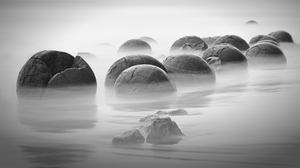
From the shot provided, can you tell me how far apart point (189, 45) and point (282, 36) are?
24.5 ft

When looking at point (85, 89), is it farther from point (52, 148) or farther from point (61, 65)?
point (52, 148)

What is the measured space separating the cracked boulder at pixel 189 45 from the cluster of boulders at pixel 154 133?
1291 cm

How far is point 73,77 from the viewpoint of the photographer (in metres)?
12.1

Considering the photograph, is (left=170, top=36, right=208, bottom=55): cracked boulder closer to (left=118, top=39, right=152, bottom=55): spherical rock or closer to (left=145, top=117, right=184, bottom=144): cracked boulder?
(left=118, top=39, right=152, bottom=55): spherical rock

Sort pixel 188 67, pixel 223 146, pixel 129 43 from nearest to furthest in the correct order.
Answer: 1. pixel 223 146
2. pixel 188 67
3. pixel 129 43

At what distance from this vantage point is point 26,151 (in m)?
8.03

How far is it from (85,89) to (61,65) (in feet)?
2.65

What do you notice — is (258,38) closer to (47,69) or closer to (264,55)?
(264,55)

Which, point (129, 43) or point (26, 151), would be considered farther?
point (129, 43)

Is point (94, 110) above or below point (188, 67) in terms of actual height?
below

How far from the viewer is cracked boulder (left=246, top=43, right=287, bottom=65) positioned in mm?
19312

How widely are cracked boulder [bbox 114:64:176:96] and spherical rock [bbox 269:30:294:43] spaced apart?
16307 mm

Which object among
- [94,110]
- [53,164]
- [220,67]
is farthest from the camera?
[220,67]

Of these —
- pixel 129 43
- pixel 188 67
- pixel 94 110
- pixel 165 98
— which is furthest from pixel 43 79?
pixel 129 43
